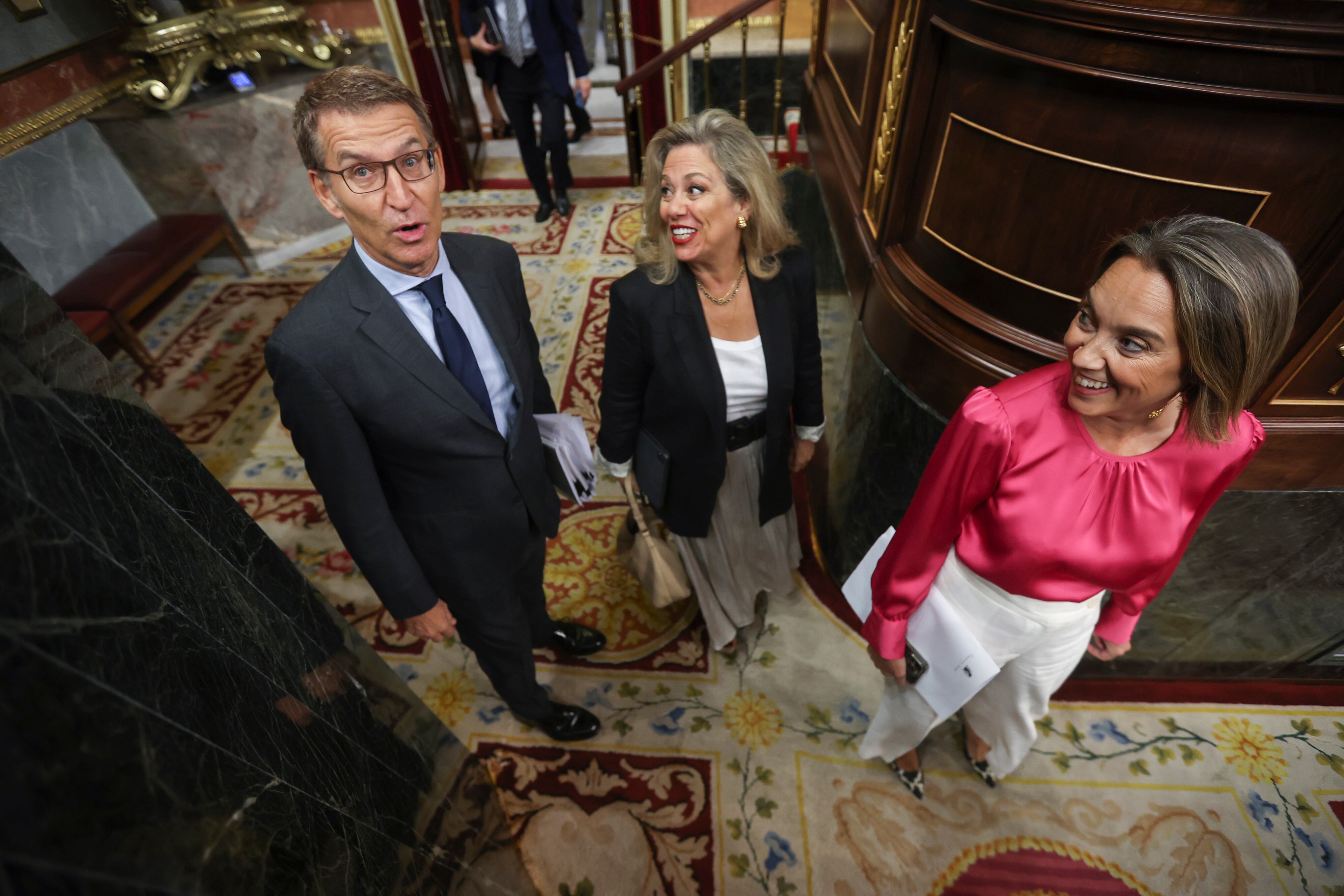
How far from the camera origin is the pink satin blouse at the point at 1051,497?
122 cm

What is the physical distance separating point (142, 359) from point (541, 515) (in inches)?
145

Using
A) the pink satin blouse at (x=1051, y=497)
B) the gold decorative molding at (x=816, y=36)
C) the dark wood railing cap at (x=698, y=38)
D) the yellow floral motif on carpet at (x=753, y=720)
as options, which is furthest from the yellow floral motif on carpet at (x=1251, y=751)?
the gold decorative molding at (x=816, y=36)

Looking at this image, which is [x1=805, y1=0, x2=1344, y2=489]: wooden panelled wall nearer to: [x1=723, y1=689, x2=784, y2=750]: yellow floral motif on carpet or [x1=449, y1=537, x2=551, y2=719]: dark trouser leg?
[x1=723, y1=689, x2=784, y2=750]: yellow floral motif on carpet

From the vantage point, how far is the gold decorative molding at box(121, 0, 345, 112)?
3973 mm

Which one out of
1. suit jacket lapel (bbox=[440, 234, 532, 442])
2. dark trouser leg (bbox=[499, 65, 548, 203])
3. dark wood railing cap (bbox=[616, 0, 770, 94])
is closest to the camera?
suit jacket lapel (bbox=[440, 234, 532, 442])

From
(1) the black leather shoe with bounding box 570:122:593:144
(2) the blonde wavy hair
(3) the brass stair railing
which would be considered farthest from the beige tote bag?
(1) the black leather shoe with bounding box 570:122:593:144

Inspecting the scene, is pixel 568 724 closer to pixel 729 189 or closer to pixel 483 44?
pixel 729 189

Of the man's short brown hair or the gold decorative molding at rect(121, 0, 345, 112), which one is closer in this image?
the man's short brown hair

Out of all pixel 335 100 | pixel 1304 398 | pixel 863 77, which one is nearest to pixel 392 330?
pixel 335 100

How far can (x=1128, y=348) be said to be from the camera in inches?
40.5

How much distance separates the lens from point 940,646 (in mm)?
1590

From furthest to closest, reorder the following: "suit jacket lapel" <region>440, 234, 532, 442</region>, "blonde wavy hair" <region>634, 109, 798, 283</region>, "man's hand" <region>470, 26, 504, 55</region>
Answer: "man's hand" <region>470, 26, 504, 55</region> → "blonde wavy hair" <region>634, 109, 798, 283</region> → "suit jacket lapel" <region>440, 234, 532, 442</region>

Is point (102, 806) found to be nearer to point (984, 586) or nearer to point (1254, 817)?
point (984, 586)

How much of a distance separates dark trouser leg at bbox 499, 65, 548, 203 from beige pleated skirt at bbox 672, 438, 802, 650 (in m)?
3.73
